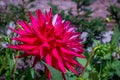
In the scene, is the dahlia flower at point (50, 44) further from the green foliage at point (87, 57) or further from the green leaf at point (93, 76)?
the green leaf at point (93, 76)

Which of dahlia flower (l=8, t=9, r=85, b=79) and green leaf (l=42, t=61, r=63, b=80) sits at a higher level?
dahlia flower (l=8, t=9, r=85, b=79)

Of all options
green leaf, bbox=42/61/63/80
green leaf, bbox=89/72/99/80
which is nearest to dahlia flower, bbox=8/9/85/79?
green leaf, bbox=42/61/63/80

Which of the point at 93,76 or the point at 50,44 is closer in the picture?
the point at 50,44

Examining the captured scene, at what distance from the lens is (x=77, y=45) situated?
1764mm

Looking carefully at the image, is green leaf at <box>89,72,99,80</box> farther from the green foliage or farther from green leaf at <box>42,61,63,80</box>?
green leaf at <box>42,61,63,80</box>

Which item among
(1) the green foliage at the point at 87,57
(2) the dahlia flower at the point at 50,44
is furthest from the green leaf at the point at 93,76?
(2) the dahlia flower at the point at 50,44

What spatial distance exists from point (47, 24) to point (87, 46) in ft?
4.88

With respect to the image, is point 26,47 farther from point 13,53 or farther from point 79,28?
point 79,28

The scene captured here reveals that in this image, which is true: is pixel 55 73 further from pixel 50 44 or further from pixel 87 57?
pixel 87 57

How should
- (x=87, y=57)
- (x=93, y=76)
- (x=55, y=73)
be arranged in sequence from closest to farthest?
(x=55, y=73)
(x=93, y=76)
(x=87, y=57)

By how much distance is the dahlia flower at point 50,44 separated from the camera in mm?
1672

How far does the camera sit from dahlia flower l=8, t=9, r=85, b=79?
5.49 feet

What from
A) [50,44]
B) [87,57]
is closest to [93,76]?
[50,44]

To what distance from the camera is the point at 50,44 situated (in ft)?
5.67
